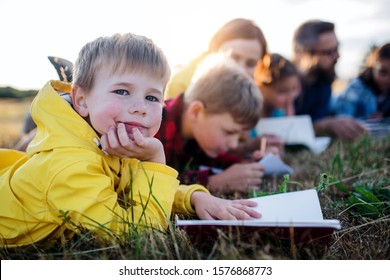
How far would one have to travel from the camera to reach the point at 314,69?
366cm

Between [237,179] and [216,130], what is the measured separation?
0.26 meters

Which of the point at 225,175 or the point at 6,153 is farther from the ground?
the point at 6,153

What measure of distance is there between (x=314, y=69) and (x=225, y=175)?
2088 millimetres

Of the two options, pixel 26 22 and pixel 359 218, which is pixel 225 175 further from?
pixel 26 22

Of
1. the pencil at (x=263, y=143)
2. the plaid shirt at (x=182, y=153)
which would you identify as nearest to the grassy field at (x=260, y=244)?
the plaid shirt at (x=182, y=153)

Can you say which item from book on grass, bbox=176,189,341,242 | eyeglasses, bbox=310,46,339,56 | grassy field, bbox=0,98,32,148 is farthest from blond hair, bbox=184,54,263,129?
eyeglasses, bbox=310,46,339,56

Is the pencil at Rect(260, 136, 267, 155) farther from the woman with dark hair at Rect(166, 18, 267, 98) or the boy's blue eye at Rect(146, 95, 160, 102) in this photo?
the boy's blue eye at Rect(146, 95, 160, 102)

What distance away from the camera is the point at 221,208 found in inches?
49.1

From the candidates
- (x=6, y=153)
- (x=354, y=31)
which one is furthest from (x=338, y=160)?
(x=6, y=153)

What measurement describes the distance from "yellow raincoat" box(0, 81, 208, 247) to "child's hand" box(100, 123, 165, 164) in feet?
0.11

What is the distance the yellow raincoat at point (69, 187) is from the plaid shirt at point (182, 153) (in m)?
0.58

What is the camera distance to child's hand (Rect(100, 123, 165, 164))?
114cm

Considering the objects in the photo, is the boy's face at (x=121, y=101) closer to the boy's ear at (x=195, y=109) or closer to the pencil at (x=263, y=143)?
the boy's ear at (x=195, y=109)

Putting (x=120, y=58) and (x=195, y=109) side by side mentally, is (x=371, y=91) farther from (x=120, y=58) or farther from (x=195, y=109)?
(x=120, y=58)
